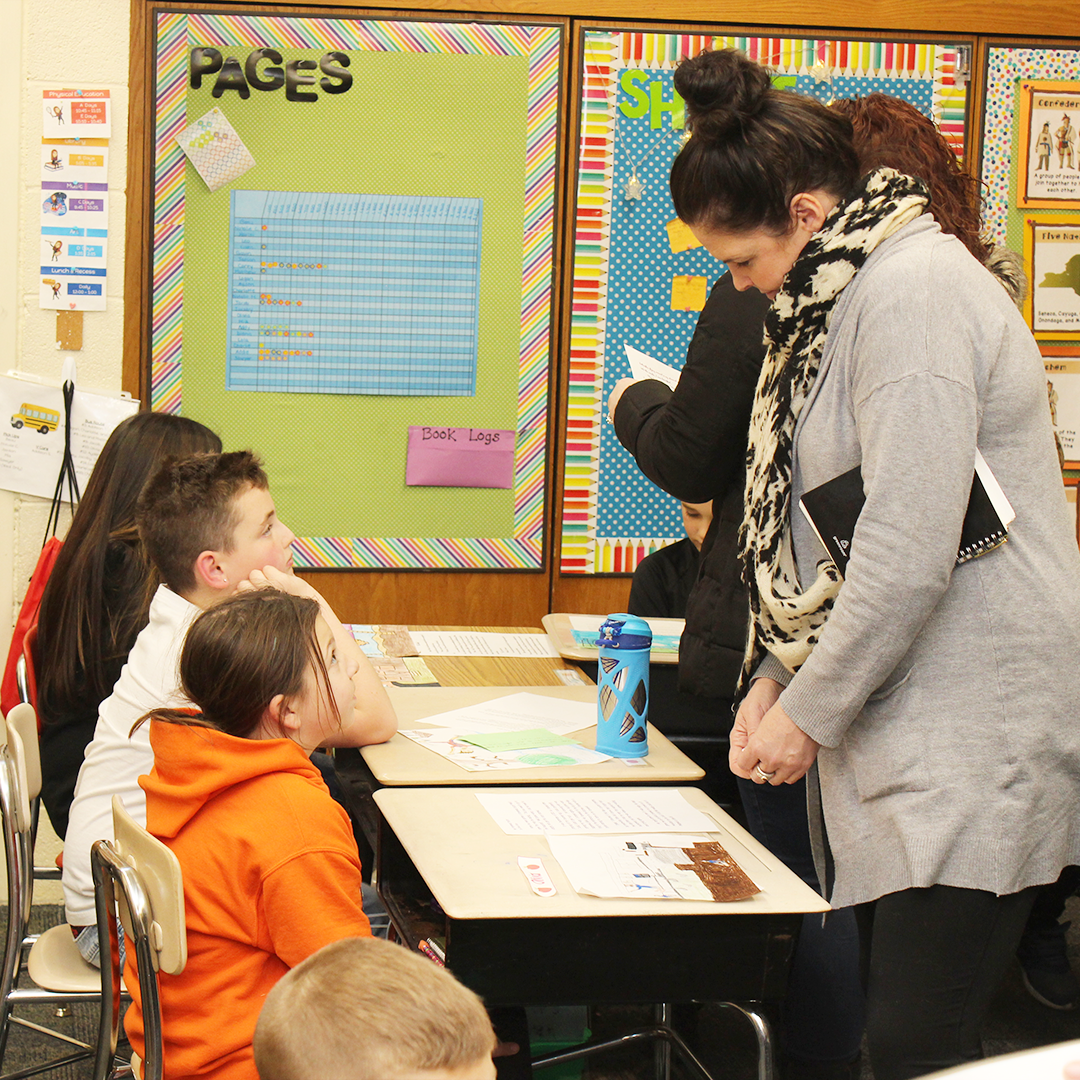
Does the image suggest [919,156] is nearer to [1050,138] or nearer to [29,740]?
[29,740]

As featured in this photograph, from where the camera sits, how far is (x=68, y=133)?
2.97 meters

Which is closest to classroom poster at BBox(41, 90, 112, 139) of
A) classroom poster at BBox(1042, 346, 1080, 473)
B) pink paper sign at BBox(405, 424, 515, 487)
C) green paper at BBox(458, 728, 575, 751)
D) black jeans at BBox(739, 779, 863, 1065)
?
pink paper sign at BBox(405, 424, 515, 487)

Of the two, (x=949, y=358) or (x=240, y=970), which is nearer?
(x=949, y=358)

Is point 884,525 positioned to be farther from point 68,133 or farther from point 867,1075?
point 68,133

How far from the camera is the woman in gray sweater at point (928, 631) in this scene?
1254 millimetres

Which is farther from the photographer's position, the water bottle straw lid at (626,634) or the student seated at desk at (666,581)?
the student seated at desk at (666,581)

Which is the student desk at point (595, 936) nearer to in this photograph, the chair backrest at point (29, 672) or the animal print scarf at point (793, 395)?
the animal print scarf at point (793, 395)

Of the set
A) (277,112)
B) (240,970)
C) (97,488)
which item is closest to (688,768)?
(240,970)

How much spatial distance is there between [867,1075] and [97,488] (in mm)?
1894

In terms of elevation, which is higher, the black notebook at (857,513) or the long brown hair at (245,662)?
the black notebook at (857,513)

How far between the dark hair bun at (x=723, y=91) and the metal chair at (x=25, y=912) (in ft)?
4.36

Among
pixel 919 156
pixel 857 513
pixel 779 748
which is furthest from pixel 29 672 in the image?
pixel 919 156

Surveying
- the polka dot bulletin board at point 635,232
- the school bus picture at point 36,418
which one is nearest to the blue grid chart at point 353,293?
the polka dot bulletin board at point 635,232

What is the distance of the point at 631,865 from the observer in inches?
56.1
